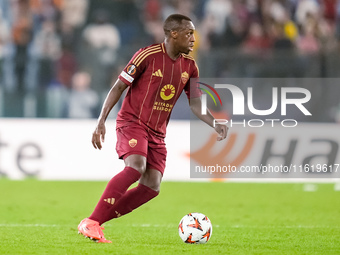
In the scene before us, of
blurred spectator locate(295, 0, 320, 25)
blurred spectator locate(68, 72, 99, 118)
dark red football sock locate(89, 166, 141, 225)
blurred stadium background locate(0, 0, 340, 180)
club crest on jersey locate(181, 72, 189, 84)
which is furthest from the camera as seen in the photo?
blurred spectator locate(295, 0, 320, 25)

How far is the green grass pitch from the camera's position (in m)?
6.65

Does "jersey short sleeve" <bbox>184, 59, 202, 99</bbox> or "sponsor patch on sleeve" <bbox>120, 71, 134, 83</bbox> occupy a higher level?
"sponsor patch on sleeve" <bbox>120, 71, 134, 83</bbox>

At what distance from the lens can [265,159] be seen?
13570mm

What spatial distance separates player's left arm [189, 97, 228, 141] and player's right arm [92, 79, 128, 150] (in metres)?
0.96

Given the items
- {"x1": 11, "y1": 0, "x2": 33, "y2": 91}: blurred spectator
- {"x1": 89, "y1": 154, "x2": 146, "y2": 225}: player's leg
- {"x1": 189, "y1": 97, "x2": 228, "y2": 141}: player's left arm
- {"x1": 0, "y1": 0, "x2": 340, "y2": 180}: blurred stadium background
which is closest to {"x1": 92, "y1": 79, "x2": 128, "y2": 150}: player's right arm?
{"x1": 89, "y1": 154, "x2": 146, "y2": 225}: player's leg

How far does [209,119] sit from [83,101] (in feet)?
23.3

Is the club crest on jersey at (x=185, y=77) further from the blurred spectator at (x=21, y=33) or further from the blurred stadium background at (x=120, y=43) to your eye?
the blurred spectator at (x=21, y=33)

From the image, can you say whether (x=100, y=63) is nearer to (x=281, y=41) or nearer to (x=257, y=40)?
(x=257, y=40)

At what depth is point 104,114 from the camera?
6.56 metres

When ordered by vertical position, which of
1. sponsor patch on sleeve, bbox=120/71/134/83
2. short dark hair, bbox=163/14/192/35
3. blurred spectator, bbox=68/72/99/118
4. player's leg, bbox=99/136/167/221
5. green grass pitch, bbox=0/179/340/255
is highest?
short dark hair, bbox=163/14/192/35

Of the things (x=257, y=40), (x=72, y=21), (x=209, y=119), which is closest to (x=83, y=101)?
(x=72, y=21)

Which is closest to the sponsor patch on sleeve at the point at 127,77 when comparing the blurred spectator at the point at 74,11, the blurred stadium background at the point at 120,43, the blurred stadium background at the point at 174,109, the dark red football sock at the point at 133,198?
the dark red football sock at the point at 133,198

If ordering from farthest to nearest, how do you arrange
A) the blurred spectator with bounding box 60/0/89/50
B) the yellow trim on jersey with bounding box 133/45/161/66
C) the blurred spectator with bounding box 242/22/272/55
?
1. the blurred spectator with bounding box 242/22/272/55
2. the blurred spectator with bounding box 60/0/89/50
3. the yellow trim on jersey with bounding box 133/45/161/66

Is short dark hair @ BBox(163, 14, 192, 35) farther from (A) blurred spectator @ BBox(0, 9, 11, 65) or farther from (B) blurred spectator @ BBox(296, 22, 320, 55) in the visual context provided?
(B) blurred spectator @ BBox(296, 22, 320, 55)
